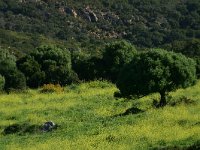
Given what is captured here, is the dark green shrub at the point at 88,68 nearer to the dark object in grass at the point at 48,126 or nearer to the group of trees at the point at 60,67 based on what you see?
the group of trees at the point at 60,67

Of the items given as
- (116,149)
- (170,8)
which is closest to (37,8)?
(170,8)

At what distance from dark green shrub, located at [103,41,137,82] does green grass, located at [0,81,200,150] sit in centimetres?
1796

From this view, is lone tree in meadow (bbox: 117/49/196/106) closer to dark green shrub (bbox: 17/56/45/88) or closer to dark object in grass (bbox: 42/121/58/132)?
dark object in grass (bbox: 42/121/58/132)

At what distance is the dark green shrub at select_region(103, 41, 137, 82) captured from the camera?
67438 millimetres

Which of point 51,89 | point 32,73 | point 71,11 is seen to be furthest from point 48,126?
point 71,11

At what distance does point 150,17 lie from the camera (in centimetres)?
18150

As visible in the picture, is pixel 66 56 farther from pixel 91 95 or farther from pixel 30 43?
pixel 30 43

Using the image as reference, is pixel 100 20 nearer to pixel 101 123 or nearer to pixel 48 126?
pixel 48 126

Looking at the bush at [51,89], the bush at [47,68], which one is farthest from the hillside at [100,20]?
the bush at [51,89]

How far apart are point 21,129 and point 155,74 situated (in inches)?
383

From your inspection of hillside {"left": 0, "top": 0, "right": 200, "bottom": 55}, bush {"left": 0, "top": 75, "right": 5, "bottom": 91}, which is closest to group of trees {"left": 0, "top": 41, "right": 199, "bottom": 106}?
bush {"left": 0, "top": 75, "right": 5, "bottom": 91}

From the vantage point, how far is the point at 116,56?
222 ft

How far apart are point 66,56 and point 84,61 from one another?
3148mm

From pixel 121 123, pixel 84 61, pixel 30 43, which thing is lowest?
pixel 30 43
